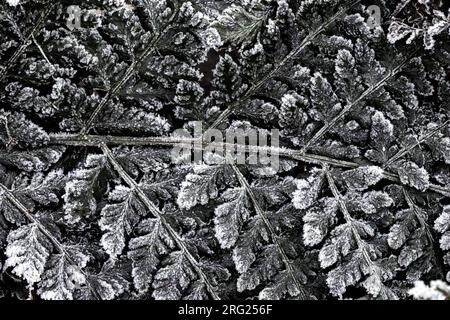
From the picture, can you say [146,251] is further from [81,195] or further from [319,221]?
[319,221]

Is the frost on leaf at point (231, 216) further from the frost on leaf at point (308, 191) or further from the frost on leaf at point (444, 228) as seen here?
the frost on leaf at point (444, 228)

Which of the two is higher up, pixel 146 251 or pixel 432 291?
pixel 146 251

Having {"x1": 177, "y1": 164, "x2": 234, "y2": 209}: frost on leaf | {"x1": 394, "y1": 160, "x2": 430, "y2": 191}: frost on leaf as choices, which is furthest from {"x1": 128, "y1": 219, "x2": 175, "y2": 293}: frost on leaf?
{"x1": 394, "y1": 160, "x2": 430, "y2": 191}: frost on leaf

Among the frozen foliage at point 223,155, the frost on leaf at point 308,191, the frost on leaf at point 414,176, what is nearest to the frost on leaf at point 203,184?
the frozen foliage at point 223,155

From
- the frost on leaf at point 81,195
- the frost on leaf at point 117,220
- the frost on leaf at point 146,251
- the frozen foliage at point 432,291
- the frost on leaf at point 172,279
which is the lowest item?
the frozen foliage at point 432,291

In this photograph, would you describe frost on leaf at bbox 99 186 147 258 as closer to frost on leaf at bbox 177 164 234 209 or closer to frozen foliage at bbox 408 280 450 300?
frost on leaf at bbox 177 164 234 209

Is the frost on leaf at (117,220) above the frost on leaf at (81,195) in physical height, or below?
below

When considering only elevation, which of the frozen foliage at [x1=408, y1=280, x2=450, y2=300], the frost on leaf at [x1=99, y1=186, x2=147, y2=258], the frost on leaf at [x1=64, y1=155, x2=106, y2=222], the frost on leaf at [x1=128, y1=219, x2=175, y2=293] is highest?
the frost on leaf at [x1=64, y1=155, x2=106, y2=222]

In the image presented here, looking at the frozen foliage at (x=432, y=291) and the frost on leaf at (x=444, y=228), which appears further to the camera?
the frost on leaf at (x=444, y=228)

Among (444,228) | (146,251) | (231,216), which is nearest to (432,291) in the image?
(444,228)
